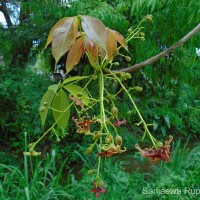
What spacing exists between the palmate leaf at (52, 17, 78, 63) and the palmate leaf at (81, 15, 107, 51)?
14 mm

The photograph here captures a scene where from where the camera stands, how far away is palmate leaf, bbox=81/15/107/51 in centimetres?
31

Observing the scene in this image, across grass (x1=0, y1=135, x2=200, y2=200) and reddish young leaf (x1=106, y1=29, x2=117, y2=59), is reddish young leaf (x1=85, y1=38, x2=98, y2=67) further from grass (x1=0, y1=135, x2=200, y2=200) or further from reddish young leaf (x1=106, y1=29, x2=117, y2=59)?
grass (x1=0, y1=135, x2=200, y2=200)

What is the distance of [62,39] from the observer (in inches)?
12.3

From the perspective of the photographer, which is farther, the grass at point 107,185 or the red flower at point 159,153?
the grass at point 107,185

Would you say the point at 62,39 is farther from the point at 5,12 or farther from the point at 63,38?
the point at 5,12

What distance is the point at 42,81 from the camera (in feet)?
7.93

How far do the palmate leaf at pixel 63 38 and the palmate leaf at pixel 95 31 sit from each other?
0.01m

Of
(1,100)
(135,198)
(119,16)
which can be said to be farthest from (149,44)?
(1,100)

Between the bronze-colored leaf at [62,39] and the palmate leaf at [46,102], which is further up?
the bronze-colored leaf at [62,39]

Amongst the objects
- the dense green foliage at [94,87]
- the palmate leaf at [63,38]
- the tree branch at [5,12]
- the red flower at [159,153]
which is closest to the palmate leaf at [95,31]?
the palmate leaf at [63,38]

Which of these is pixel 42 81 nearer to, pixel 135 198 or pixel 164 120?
pixel 135 198

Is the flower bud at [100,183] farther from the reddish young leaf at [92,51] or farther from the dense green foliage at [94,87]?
the dense green foliage at [94,87]

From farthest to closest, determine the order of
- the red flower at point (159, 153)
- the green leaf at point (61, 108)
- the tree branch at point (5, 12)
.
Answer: the tree branch at point (5, 12) < the green leaf at point (61, 108) < the red flower at point (159, 153)

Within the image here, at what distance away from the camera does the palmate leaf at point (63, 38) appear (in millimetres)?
304
